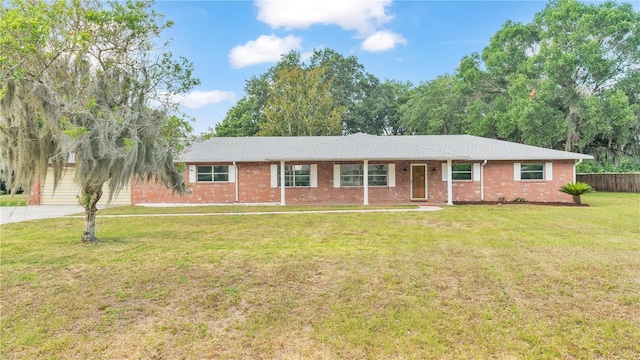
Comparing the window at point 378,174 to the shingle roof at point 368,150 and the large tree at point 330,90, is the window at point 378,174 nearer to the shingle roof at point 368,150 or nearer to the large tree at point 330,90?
the shingle roof at point 368,150

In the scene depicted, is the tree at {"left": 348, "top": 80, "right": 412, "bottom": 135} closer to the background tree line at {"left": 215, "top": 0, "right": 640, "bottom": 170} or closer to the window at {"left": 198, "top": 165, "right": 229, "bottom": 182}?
the background tree line at {"left": 215, "top": 0, "right": 640, "bottom": 170}

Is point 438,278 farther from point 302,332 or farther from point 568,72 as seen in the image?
point 568,72

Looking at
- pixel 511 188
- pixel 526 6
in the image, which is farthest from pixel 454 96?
pixel 511 188

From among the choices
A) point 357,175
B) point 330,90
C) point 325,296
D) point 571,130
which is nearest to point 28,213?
point 357,175

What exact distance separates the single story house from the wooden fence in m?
8.25

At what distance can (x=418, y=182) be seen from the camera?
57.0ft

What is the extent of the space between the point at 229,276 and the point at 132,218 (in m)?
8.42

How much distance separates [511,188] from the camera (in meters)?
17.0

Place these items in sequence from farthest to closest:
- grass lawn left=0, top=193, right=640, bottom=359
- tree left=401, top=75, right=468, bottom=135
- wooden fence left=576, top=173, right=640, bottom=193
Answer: tree left=401, top=75, right=468, bottom=135 → wooden fence left=576, top=173, right=640, bottom=193 → grass lawn left=0, top=193, right=640, bottom=359

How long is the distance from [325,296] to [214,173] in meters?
14.3

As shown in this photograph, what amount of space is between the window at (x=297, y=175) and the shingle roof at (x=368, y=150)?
83cm

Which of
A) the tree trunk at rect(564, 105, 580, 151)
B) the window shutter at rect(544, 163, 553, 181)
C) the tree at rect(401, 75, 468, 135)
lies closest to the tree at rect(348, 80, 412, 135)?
the tree at rect(401, 75, 468, 135)

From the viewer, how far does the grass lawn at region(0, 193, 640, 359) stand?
129 inches

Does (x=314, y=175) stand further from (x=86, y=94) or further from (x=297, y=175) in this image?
(x=86, y=94)
